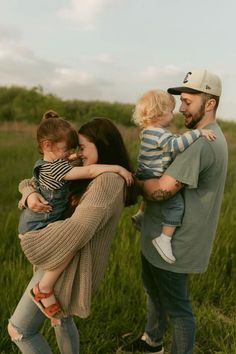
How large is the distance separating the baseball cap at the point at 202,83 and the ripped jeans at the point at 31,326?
1108 millimetres

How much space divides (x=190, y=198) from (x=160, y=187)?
183 millimetres

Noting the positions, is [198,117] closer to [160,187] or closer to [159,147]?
[159,147]

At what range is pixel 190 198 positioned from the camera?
2.33m

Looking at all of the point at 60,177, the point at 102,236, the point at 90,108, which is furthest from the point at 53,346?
the point at 90,108

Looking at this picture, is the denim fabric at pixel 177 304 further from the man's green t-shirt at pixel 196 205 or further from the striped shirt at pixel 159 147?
the striped shirt at pixel 159 147

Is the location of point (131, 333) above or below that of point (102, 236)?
below

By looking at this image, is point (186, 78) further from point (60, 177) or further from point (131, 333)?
point (131, 333)

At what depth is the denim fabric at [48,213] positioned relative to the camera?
209 cm

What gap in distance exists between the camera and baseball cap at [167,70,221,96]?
230cm

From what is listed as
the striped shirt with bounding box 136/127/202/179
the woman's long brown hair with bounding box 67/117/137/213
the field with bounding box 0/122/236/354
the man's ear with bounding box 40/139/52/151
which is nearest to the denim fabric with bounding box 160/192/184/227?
the striped shirt with bounding box 136/127/202/179

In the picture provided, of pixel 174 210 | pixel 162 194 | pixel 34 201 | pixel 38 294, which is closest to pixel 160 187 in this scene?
pixel 162 194

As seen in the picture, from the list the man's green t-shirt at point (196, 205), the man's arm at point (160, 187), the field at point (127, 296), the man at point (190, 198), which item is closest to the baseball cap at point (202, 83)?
the man at point (190, 198)

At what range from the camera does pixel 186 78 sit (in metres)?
2.40

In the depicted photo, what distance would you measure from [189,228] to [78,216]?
65cm
